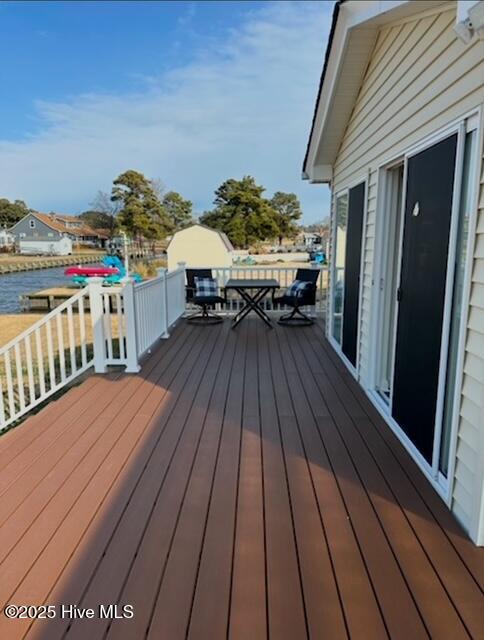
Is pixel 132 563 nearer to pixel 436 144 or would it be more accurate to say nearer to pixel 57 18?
pixel 436 144

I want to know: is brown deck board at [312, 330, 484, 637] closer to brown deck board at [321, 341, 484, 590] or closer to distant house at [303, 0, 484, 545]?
brown deck board at [321, 341, 484, 590]

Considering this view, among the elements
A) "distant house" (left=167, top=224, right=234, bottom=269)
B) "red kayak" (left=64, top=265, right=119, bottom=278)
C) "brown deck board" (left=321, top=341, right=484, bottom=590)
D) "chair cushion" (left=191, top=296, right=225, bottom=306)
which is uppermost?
"distant house" (left=167, top=224, right=234, bottom=269)

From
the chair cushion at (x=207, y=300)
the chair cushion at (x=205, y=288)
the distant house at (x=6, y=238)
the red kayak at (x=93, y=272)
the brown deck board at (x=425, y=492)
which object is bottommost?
the brown deck board at (x=425, y=492)

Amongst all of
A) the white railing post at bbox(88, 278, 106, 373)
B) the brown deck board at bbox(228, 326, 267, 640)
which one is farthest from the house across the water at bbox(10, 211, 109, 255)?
the brown deck board at bbox(228, 326, 267, 640)

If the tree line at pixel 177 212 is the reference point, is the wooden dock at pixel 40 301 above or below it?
below

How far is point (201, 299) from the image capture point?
6.87 meters

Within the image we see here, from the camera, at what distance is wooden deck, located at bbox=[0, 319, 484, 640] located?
144 centimetres

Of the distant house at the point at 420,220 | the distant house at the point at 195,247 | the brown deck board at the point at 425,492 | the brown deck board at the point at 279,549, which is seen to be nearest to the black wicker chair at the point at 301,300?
the distant house at the point at 420,220

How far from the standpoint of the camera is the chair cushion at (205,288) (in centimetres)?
696

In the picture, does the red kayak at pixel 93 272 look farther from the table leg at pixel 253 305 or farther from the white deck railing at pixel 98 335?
the white deck railing at pixel 98 335

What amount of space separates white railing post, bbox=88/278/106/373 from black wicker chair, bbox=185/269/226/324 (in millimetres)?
2723

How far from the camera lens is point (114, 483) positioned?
2.29 meters

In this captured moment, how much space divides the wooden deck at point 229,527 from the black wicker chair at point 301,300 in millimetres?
3317

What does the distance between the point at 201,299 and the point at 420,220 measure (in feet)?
15.3
